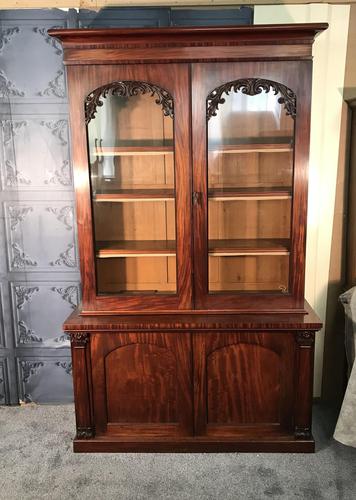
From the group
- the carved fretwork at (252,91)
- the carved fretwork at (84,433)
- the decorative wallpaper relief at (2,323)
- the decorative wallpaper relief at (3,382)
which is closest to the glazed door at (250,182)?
the carved fretwork at (252,91)

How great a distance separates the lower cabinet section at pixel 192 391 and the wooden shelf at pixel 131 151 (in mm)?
813

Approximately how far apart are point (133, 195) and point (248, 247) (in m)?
0.58

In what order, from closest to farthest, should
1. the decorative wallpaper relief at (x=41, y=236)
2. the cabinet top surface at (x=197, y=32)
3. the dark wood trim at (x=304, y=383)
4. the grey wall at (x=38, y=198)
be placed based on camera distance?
the cabinet top surface at (x=197, y=32), the dark wood trim at (x=304, y=383), the grey wall at (x=38, y=198), the decorative wallpaper relief at (x=41, y=236)

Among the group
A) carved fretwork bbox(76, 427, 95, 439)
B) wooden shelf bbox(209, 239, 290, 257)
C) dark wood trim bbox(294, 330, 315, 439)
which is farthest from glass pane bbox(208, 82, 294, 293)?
carved fretwork bbox(76, 427, 95, 439)

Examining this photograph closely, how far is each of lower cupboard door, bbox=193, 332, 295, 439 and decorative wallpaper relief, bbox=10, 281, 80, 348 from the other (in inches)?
33.0

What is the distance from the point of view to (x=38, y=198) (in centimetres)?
236

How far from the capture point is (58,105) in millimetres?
2277

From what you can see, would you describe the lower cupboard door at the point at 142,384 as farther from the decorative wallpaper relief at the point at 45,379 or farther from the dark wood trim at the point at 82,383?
the decorative wallpaper relief at the point at 45,379

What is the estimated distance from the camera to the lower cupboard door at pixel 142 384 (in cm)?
203

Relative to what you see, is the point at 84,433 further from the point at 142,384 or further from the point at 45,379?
the point at 45,379

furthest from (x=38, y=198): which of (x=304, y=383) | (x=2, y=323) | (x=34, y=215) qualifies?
(x=304, y=383)

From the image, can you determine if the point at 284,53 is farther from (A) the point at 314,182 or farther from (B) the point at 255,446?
(B) the point at 255,446

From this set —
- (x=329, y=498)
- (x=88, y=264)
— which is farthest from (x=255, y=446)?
(x=88, y=264)

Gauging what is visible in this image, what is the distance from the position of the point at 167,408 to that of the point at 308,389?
2.15 ft
